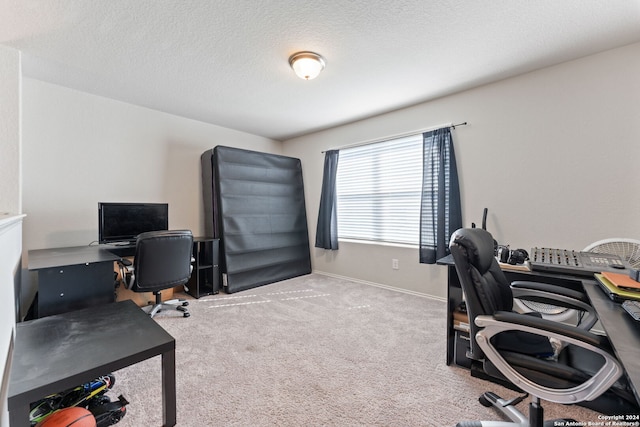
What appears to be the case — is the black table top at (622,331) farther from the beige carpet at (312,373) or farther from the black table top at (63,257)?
the black table top at (63,257)

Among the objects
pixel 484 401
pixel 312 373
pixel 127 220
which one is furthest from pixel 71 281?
pixel 484 401

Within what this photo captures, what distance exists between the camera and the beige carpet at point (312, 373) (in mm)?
1442

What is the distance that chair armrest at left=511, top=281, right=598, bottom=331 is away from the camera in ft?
4.49

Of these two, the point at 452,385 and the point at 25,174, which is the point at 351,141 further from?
the point at 25,174

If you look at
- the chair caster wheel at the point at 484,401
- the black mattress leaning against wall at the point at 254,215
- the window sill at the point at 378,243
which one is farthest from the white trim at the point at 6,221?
the window sill at the point at 378,243

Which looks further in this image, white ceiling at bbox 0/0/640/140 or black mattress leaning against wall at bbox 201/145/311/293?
black mattress leaning against wall at bbox 201/145/311/293

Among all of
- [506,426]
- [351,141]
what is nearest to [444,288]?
[506,426]

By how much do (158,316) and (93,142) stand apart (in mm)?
2108

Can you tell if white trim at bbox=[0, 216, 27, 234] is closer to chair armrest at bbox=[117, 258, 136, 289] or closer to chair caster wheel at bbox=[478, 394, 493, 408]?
chair armrest at bbox=[117, 258, 136, 289]

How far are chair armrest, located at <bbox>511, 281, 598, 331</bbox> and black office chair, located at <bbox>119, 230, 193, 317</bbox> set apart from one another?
275cm

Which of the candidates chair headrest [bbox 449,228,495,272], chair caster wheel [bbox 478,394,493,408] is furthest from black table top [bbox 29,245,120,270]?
chair caster wheel [bbox 478,394,493,408]

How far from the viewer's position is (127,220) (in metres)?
3.03

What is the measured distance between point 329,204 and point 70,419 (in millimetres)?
3469

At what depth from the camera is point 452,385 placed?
1.67 meters
